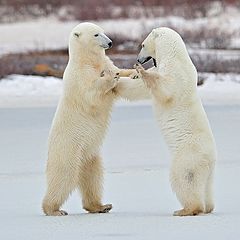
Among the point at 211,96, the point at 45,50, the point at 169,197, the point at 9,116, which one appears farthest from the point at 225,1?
the point at 169,197

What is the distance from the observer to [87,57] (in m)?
5.27

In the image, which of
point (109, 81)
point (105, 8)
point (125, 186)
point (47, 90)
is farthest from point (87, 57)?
point (105, 8)

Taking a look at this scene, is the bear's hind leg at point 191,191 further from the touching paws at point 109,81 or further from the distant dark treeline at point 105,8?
the distant dark treeline at point 105,8

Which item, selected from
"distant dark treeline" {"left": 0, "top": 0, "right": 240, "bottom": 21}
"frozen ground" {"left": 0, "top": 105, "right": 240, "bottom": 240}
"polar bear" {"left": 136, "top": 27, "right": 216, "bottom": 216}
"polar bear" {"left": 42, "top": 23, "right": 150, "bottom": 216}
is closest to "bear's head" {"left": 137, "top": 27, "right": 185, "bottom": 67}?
"polar bear" {"left": 136, "top": 27, "right": 216, "bottom": 216}

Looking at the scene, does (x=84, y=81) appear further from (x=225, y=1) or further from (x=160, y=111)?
(x=225, y=1)

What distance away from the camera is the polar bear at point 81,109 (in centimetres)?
519

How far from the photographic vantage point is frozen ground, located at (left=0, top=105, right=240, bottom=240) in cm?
439

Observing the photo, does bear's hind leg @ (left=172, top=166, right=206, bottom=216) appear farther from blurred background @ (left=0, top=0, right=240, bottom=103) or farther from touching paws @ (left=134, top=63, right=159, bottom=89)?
blurred background @ (left=0, top=0, right=240, bottom=103)

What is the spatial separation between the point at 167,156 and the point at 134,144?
2.74 feet

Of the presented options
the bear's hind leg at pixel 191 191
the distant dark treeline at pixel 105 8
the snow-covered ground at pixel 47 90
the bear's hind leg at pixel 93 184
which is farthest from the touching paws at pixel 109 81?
the distant dark treeline at pixel 105 8

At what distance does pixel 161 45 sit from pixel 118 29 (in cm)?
1815

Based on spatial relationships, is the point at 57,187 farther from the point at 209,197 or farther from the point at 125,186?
the point at 125,186

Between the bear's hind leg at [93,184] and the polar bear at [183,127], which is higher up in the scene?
the polar bear at [183,127]

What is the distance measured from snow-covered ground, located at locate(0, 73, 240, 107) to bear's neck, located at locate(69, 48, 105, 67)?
22.7ft
